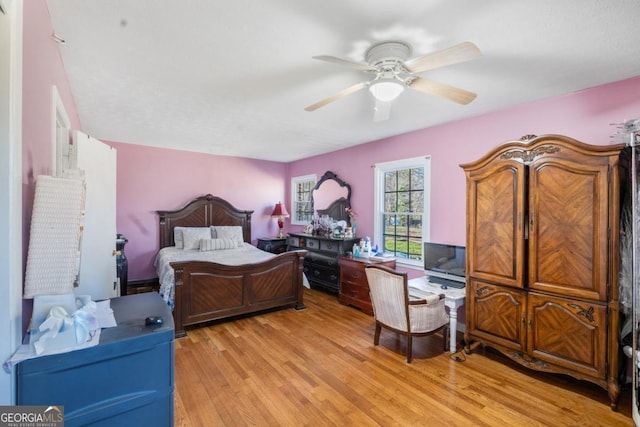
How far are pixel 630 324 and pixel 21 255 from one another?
11.5 feet

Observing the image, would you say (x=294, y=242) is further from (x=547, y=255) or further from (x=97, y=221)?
(x=547, y=255)

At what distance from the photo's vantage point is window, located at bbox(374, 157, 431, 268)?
3.87 m

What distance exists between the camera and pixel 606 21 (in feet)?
5.35

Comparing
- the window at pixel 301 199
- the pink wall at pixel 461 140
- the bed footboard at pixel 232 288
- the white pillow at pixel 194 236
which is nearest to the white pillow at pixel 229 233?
the white pillow at pixel 194 236

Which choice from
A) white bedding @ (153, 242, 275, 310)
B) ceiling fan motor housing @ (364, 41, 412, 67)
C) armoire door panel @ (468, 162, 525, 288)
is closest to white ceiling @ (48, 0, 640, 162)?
ceiling fan motor housing @ (364, 41, 412, 67)

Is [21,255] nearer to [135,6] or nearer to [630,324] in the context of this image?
[135,6]

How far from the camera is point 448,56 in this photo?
64.1 inches

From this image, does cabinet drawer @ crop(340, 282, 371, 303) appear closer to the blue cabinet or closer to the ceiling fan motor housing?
the ceiling fan motor housing

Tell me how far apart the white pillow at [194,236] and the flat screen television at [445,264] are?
3614 millimetres

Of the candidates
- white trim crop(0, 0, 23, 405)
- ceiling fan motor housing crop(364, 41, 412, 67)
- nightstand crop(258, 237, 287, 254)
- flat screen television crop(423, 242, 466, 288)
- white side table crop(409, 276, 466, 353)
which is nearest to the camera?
white trim crop(0, 0, 23, 405)

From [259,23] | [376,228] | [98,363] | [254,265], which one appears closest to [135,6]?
[259,23]

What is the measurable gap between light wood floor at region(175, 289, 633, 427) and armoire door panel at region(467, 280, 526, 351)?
0.94 ft

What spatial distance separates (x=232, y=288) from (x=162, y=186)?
2709 mm

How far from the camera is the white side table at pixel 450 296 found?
2.85 meters
